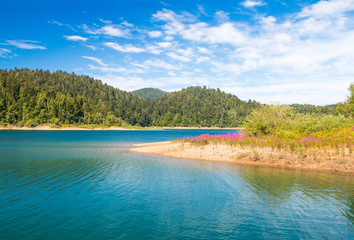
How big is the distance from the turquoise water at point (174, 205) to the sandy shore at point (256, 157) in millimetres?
2586

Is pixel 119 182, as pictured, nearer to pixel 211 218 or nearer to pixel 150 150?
pixel 211 218

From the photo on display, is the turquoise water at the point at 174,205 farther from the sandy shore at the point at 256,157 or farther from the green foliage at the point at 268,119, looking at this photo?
the green foliage at the point at 268,119

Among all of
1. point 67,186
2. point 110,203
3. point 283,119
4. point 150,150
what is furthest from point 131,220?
point 283,119

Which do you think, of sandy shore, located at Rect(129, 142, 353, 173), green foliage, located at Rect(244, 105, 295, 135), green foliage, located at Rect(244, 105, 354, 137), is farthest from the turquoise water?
green foliage, located at Rect(244, 105, 295, 135)

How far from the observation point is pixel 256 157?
997 inches

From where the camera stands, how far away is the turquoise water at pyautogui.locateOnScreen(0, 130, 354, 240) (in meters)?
9.20

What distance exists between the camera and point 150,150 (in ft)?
119

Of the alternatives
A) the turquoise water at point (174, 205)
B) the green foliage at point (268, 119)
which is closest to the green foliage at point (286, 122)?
the green foliage at point (268, 119)

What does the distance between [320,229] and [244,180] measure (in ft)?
26.2

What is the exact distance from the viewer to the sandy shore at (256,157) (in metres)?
21.7

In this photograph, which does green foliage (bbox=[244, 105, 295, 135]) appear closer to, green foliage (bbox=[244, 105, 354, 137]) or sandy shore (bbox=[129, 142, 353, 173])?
green foliage (bbox=[244, 105, 354, 137])

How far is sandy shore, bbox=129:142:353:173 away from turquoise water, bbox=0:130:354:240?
8.48ft

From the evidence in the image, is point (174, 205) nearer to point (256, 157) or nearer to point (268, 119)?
point (256, 157)

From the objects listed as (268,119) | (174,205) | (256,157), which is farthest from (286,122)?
(174,205)
